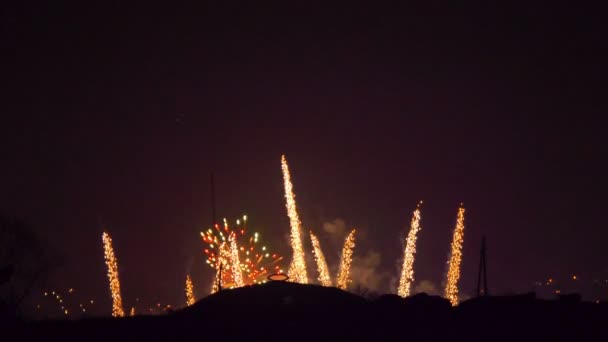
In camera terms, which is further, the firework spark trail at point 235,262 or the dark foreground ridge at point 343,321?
the firework spark trail at point 235,262

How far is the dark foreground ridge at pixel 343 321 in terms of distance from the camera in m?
22.2

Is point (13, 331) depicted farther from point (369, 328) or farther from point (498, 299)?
point (498, 299)

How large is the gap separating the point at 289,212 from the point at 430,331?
21.0 meters

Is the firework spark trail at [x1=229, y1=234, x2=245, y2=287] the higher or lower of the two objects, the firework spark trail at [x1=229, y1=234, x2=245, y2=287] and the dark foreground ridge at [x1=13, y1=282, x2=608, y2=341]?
the higher

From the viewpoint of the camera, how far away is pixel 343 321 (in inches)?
904

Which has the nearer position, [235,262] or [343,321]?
[343,321]

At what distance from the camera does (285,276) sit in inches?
1037

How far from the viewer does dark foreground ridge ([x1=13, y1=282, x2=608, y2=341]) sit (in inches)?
874

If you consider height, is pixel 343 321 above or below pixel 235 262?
below

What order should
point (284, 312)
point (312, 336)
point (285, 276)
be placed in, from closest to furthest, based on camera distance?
point (312, 336) → point (284, 312) → point (285, 276)

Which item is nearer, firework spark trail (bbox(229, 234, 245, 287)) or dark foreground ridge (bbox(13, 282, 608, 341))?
dark foreground ridge (bbox(13, 282, 608, 341))

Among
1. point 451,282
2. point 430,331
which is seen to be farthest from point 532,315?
point 451,282

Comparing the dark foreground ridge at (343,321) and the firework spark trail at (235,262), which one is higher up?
the firework spark trail at (235,262)

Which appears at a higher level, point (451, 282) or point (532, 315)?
point (451, 282)
